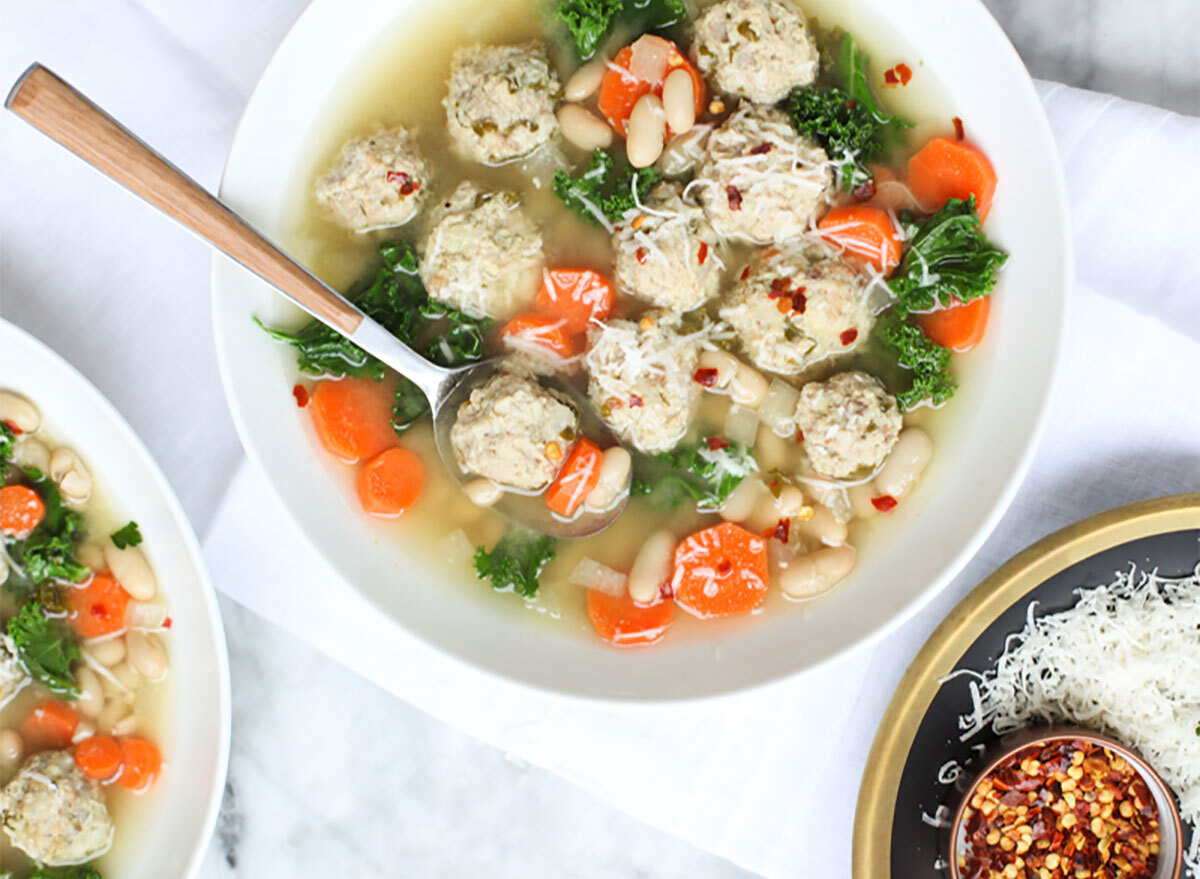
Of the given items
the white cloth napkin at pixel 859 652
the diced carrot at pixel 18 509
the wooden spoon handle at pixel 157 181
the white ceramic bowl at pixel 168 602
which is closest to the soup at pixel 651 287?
the wooden spoon handle at pixel 157 181

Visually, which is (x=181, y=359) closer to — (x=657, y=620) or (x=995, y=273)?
(x=657, y=620)

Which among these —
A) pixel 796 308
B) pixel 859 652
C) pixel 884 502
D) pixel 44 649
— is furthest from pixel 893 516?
pixel 44 649

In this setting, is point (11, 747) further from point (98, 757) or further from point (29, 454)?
point (29, 454)

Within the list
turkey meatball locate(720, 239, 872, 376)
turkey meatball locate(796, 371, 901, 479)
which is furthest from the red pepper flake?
turkey meatball locate(720, 239, 872, 376)

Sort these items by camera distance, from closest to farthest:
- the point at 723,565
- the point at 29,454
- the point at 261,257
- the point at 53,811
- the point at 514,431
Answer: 1. the point at 261,257
2. the point at 514,431
3. the point at 723,565
4. the point at 53,811
5. the point at 29,454

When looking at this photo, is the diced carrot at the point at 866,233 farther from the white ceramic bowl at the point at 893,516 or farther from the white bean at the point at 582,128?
the white bean at the point at 582,128

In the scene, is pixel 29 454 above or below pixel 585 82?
below

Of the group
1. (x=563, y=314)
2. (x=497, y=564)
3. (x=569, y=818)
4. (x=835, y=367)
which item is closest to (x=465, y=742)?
(x=569, y=818)

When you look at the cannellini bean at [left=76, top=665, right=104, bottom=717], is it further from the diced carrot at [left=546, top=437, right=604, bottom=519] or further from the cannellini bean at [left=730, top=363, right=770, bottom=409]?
the cannellini bean at [left=730, top=363, right=770, bottom=409]
